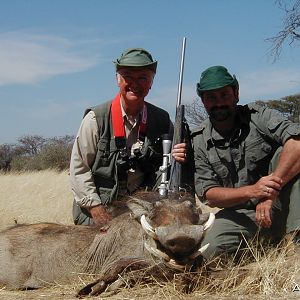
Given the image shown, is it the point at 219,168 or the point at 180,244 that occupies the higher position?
the point at 219,168

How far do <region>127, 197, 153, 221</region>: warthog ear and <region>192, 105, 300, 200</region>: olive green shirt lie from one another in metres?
1.09

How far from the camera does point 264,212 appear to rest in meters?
4.41

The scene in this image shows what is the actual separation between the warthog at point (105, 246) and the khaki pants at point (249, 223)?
0.80 m

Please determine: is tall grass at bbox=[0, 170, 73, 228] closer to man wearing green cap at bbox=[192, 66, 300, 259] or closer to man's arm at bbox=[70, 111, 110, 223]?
man's arm at bbox=[70, 111, 110, 223]

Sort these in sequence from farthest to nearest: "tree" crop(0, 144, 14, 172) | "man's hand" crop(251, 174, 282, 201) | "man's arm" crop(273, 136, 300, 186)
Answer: "tree" crop(0, 144, 14, 172)
"man's arm" crop(273, 136, 300, 186)
"man's hand" crop(251, 174, 282, 201)

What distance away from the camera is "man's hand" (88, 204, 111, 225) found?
479 cm

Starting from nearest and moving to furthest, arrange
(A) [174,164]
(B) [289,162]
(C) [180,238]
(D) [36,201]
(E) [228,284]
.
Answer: (C) [180,238], (E) [228,284], (B) [289,162], (A) [174,164], (D) [36,201]

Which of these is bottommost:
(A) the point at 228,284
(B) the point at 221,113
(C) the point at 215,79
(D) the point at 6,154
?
(D) the point at 6,154

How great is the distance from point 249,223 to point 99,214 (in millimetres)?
1226

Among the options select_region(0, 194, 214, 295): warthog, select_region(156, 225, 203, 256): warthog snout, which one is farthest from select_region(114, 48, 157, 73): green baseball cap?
select_region(156, 225, 203, 256): warthog snout

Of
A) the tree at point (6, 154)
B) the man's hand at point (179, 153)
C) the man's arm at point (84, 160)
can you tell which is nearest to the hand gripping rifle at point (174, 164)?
the man's hand at point (179, 153)

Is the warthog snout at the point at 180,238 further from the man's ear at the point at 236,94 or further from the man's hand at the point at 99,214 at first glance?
the man's ear at the point at 236,94

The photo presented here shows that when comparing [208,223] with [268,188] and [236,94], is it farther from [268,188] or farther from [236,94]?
[236,94]

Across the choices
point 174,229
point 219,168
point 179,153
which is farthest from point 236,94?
point 174,229
